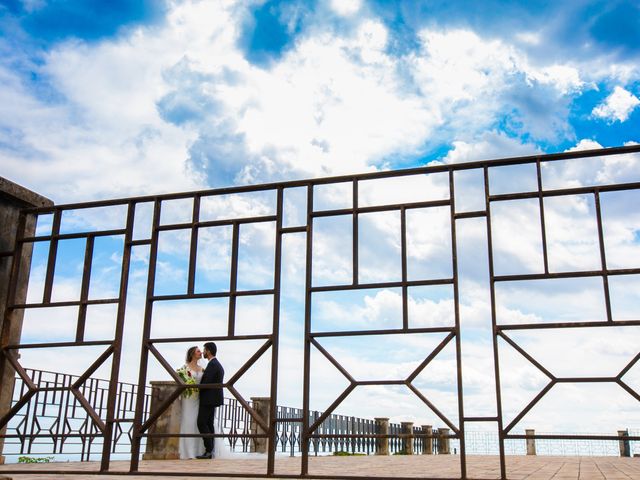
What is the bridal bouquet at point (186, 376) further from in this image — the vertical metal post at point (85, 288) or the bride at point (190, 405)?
the vertical metal post at point (85, 288)

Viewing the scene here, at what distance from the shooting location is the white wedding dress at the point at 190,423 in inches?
359

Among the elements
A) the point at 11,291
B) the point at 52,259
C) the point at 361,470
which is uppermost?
the point at 52,259

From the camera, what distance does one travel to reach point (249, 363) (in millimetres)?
5551

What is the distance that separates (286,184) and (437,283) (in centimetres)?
169

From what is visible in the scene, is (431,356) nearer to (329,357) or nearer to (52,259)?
(329,357)

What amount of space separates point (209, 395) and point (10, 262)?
3.44 metres

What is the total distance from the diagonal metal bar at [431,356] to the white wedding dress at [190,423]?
180 inches

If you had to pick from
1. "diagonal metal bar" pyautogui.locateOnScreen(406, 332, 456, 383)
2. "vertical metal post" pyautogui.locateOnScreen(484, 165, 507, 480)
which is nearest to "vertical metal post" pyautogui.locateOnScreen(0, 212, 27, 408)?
"diagonal metal bar" pyautogui.locateOnScreen(406, 332, 456, 383)

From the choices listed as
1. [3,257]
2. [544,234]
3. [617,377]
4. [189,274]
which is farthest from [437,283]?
[3,257]

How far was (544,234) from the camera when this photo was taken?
527 cm

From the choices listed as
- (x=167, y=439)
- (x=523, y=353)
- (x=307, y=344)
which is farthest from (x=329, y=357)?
(x=167, y=439)

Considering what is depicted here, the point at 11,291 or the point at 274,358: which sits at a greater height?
the point at 11,291

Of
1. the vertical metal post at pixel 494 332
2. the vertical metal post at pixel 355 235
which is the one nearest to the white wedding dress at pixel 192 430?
the vertical metal post at pixel 355 235

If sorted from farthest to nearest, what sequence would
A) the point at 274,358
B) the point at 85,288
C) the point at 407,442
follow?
1. the point at 407,442
2. the point at 85,288
3. the point at 274,358
